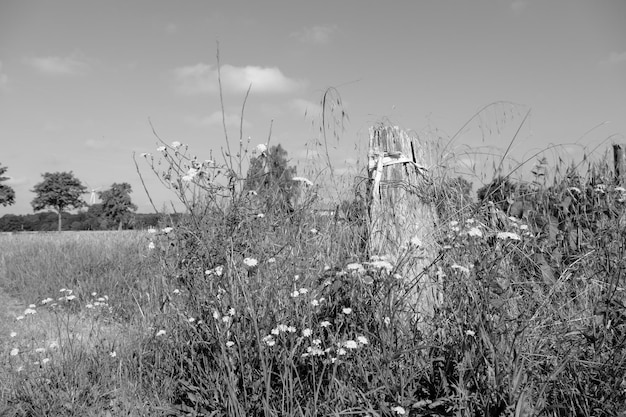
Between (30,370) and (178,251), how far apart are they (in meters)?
1.29

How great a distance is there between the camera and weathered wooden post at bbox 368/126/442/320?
350cm

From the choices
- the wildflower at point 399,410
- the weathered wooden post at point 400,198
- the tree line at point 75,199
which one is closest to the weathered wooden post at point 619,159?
the weathered wooden post at point 400,198

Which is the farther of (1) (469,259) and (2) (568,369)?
(1) (469,259)

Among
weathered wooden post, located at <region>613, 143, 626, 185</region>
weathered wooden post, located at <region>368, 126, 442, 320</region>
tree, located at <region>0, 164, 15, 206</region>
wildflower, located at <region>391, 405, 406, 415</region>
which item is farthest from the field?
tree, located at <region>0, 164, 15, 206</region>

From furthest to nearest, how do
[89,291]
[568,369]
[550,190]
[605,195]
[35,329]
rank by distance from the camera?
1. [89,291]
2. [35,329]
3. [550,190]
4. [605,195]
5. [568,369]

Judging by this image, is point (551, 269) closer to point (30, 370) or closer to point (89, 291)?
point (30, 370)

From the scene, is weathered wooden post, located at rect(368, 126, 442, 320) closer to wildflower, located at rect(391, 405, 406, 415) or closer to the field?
the field

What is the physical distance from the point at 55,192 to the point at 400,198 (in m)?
80.2

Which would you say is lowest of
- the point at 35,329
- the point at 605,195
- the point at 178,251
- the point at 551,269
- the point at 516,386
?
the point at 35,329

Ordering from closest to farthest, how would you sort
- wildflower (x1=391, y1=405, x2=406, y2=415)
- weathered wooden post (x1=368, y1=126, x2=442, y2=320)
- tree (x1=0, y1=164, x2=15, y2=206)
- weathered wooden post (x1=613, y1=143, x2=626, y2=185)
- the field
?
wildflower (x1=391, y1=405, x2=406, y2=415), the field, weathered wooden post (x1=368, y1=126, x2=442, y2=320), weathered wooden post (x1=613, y1=143, x2=626, y2=185), tree (x1=0, y1=164, x2=15, y2=206)

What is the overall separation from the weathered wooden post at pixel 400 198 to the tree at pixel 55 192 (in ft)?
255

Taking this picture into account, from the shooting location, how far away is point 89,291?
6.70 m

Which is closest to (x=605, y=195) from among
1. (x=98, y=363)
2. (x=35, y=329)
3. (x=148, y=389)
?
(x=148, y=389)

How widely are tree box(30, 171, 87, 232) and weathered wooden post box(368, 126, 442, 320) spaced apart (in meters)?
77.8
